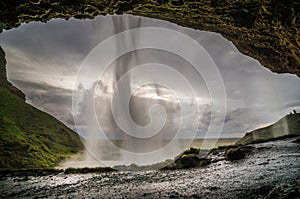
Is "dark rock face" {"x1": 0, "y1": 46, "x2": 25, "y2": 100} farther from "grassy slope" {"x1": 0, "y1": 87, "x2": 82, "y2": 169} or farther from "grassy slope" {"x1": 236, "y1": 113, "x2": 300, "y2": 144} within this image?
"grassy slope" {"x1": 236, "y1": 113, "x2": 300, "y2": 144}

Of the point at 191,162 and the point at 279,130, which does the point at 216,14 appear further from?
the point at 279,130

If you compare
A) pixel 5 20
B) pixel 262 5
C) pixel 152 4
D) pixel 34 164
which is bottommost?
pixel 34 164

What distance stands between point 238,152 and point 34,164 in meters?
38.3

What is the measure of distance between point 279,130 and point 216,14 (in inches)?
1403

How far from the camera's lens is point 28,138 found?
146 feet

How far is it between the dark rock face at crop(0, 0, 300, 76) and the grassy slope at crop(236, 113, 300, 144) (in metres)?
24.4

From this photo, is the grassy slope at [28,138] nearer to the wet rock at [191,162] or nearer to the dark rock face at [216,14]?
the dark rock face at [216,14]

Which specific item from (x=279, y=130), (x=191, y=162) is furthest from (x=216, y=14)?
(x=279, y=130)

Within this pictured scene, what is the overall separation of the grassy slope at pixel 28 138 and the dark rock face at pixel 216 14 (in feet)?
100

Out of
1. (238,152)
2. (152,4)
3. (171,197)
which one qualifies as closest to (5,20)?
(152,4)

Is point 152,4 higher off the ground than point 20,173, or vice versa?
point 152,4

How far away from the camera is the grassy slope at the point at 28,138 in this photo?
3662 centimetres

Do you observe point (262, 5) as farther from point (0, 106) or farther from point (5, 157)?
point (0, 106)

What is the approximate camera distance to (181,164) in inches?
742
